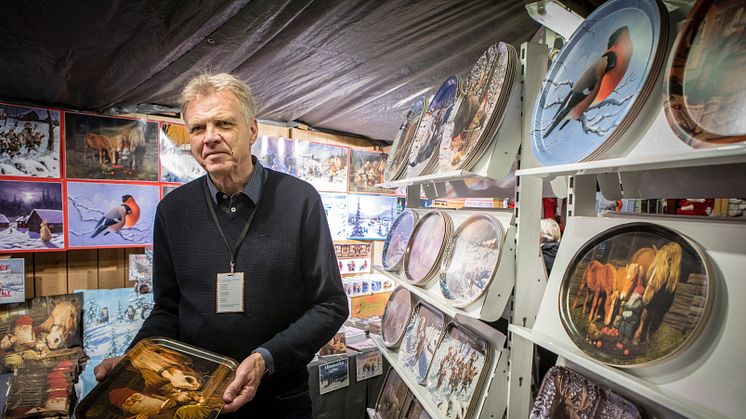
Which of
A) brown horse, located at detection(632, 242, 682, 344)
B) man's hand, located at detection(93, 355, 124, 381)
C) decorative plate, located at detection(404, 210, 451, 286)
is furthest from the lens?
decorative plate, located at detection(404, 210, 451, 286)

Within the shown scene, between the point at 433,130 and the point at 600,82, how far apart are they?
0.90m

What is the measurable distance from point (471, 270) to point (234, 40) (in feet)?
5.02

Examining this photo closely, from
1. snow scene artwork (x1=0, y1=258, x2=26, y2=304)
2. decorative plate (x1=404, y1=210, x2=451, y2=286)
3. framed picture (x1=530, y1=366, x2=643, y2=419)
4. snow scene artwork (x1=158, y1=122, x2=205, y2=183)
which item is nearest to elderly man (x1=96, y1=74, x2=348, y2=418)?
decorative plate (x1=404, y1=210, x2=451, y2=286)

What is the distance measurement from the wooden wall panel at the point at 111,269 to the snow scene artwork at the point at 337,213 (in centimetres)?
179

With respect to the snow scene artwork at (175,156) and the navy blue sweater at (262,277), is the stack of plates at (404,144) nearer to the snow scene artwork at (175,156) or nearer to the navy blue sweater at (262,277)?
the navy blue sweater at (262,277)

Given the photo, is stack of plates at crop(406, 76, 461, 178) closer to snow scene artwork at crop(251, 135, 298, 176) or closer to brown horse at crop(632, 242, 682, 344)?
brown horse at crop(632, 242, 682, 344)

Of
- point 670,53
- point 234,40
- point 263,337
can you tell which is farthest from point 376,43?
point 263,337

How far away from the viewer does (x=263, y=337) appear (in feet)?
4.32

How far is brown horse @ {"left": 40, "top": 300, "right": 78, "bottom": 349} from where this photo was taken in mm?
2480

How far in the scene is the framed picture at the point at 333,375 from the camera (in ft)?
8.96

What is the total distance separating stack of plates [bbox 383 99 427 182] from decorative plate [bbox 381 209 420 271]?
248mm

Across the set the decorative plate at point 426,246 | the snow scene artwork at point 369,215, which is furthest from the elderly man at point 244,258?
the snow scene artwork at point 369,215

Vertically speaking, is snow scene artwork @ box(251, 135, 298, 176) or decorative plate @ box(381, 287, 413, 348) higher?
snow scene artwork @ box(251, 135, 298, 176)

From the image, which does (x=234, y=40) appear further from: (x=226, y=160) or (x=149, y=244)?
(x=149, y=244)
